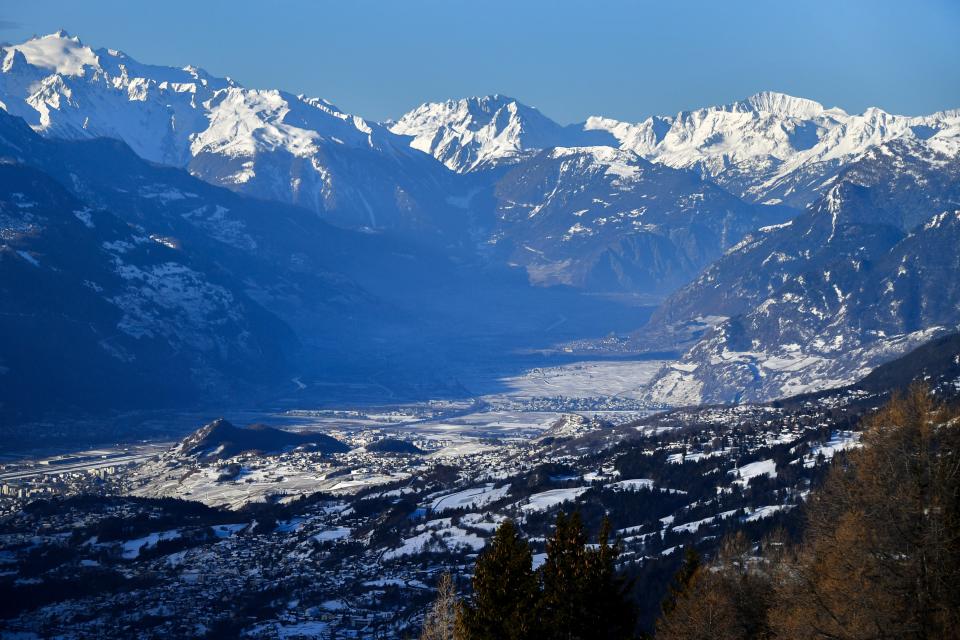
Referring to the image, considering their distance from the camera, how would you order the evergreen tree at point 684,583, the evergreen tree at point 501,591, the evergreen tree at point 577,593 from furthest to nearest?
the evergreen tree at point 684,583 < the evergreen tree at point 577,593 < the evergreen tree at point 501,591

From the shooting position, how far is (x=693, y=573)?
6938 centimetres

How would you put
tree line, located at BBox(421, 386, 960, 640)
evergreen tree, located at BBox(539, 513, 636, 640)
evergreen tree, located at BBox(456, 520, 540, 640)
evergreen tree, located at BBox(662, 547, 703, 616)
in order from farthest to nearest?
1. evergreen tree, located at BBox(662, 547, 703, 616)
2. evergreen tree, located at BBox(539, 513, 636, 640)
3. evergreen tree, located at BBox(456, 520, 540, 640)
4. tree line, located at BBox(421, 386, 960, 640)

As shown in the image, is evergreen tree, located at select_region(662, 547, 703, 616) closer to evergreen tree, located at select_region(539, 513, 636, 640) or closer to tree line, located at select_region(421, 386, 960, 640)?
tree line, located at select_region(421, 386, 960, 640)

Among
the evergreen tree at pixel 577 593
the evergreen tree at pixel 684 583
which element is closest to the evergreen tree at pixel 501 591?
the evergreen tree at pixel 577 593

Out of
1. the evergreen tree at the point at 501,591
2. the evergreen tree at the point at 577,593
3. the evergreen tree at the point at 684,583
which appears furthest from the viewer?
the evergreen tree at the point at 684,583

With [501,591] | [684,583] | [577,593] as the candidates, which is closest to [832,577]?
[577,593]

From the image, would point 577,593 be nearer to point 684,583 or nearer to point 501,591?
point 501,591

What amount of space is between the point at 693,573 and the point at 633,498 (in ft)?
354

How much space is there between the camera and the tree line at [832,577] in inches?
1919

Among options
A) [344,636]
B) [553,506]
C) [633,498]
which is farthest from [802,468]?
[344,636]

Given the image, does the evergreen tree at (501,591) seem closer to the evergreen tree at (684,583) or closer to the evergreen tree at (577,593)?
the evergreen tree at (577,593)

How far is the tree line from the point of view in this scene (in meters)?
48.8

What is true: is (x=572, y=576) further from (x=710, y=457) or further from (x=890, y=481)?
(x=710, y=457)

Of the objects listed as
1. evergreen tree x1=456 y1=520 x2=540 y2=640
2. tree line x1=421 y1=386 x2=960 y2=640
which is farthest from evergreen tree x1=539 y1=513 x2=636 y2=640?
evergreen tree x1=456 y1=520 x2=540 y2=640
